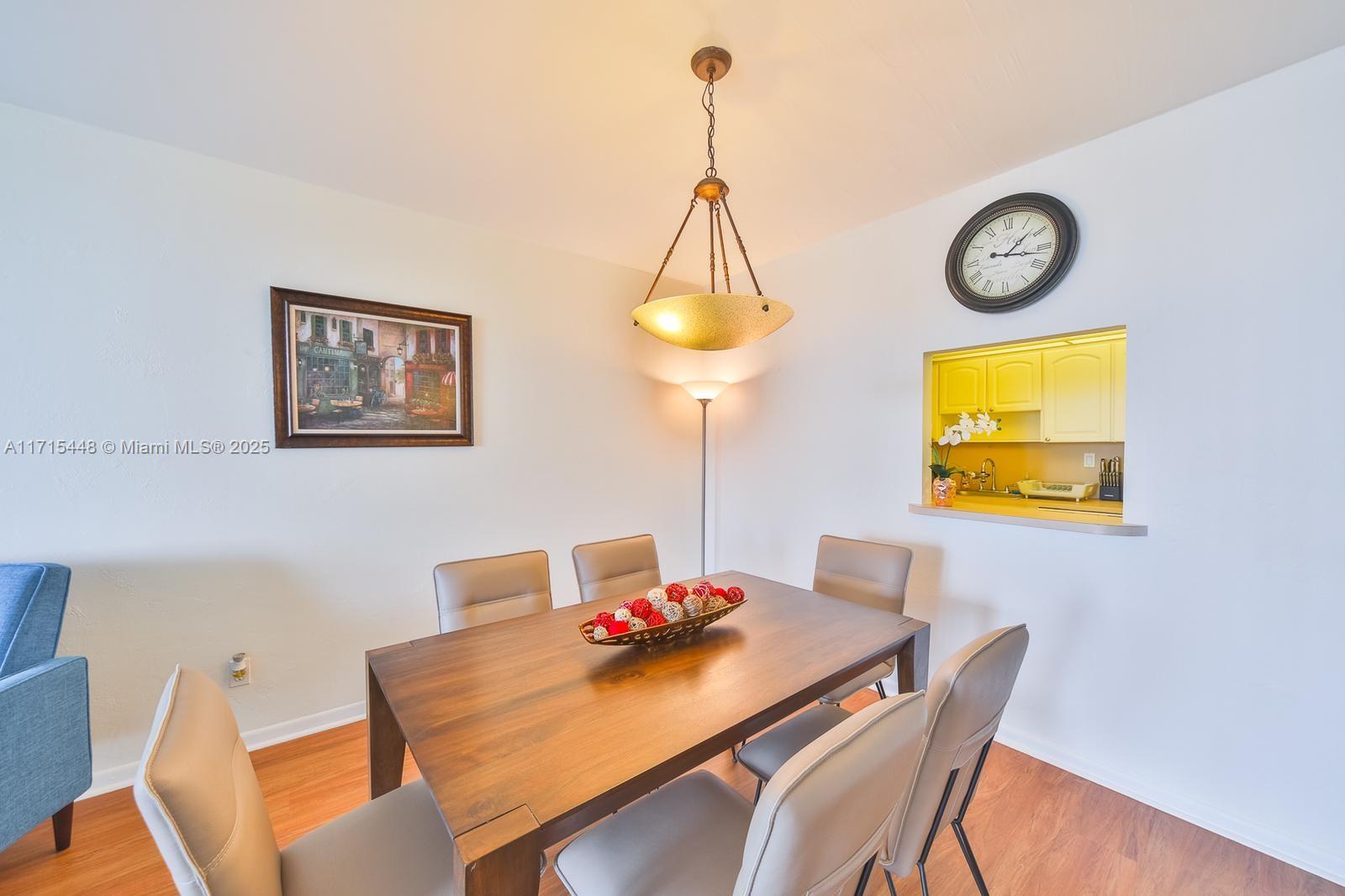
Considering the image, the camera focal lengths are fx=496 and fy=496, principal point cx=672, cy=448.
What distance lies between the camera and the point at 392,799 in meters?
1.21

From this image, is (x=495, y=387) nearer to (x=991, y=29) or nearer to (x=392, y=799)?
(x=392, y=799)

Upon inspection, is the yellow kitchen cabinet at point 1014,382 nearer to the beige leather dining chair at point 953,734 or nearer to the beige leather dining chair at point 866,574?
the beige leather dining chair at point 866,574

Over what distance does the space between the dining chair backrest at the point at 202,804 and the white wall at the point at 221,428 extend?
1446 mm

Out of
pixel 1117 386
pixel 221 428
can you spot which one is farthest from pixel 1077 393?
pixel 221 428

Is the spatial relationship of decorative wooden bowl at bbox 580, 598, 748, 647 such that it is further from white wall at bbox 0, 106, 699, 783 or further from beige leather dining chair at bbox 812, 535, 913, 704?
white wall at bbox 0, 106, 699, 783

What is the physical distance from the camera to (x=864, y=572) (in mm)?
2139

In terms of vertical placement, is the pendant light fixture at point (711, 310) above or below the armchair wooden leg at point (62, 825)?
above

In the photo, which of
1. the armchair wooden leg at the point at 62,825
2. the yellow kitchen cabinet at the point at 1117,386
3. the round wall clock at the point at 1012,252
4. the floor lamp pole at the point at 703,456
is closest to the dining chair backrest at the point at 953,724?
the round wall clock at the point at 1012,252

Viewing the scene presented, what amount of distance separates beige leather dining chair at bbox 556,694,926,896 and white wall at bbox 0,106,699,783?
74.1 inches

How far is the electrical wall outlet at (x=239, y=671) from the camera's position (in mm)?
2104

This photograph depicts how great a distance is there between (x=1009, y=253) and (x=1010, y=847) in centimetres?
228

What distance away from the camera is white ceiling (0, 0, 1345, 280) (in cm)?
139

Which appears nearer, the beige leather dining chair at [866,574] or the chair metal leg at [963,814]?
the chair metal leg at [963,814]

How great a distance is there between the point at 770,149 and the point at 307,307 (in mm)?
2123
